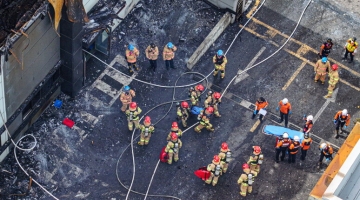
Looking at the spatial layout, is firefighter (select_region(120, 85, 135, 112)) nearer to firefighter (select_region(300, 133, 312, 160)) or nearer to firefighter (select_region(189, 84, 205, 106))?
firefighter (select_region(189, 84, 205, 106))

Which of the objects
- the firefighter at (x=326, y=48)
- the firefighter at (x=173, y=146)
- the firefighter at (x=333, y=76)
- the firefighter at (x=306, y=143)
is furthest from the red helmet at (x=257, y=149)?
the firefighter at (x=326, y=48)

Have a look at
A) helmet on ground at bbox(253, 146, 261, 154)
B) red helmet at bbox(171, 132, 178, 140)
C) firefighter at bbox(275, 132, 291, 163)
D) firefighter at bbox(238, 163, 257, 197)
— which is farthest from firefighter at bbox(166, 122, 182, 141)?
firefighter at bbox(275, 132, 291, 163)

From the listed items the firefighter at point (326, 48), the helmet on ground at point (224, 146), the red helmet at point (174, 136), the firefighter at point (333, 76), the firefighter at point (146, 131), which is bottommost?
the firefighter at point (146, 131)

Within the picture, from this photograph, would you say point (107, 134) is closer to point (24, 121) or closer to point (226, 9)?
point (24, 121)

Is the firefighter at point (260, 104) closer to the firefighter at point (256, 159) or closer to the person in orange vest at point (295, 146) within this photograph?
the person in orange vest at point (295, 146)

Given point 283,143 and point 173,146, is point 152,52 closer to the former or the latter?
point 173,146

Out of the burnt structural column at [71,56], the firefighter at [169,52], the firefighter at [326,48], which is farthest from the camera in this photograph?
the firefighter at [326,48]

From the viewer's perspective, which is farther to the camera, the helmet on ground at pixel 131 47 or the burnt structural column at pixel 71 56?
the helmet on ground at pixel 131 47
